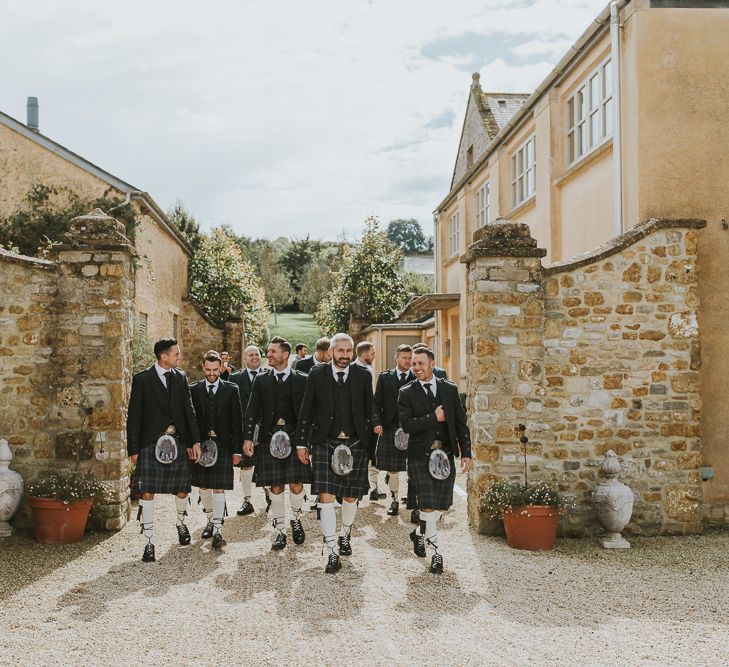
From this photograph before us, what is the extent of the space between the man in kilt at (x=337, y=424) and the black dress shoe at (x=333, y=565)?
0.15 m

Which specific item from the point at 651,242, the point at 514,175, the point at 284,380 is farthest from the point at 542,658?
the point at 514,175

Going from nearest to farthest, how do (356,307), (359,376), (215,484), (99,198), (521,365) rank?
(359,376), (215,484), (521,365), (99,198), (356,307)

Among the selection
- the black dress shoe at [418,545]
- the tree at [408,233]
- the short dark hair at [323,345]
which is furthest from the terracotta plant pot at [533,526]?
the tree at [408,233]

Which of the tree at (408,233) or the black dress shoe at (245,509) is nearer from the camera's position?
the black dress shoe at (245,509)

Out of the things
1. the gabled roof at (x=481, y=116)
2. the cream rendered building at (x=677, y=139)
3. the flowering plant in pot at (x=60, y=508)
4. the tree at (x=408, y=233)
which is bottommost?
the flowering plant in pot at (x=60, y=508)

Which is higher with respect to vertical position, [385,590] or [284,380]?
[284,380]

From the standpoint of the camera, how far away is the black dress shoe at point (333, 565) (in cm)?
672

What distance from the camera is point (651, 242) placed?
854 centimetres

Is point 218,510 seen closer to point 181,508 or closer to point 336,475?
point 181,508

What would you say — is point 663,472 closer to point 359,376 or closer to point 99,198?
point 359,376

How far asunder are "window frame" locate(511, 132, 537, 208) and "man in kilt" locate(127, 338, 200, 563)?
25.3 ft

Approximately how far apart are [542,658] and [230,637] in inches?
78.1

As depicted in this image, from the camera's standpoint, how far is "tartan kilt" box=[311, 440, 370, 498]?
7.01m

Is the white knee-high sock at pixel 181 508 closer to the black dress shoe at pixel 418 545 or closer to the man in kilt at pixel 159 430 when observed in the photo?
the man in kilt at pixel 159 430
